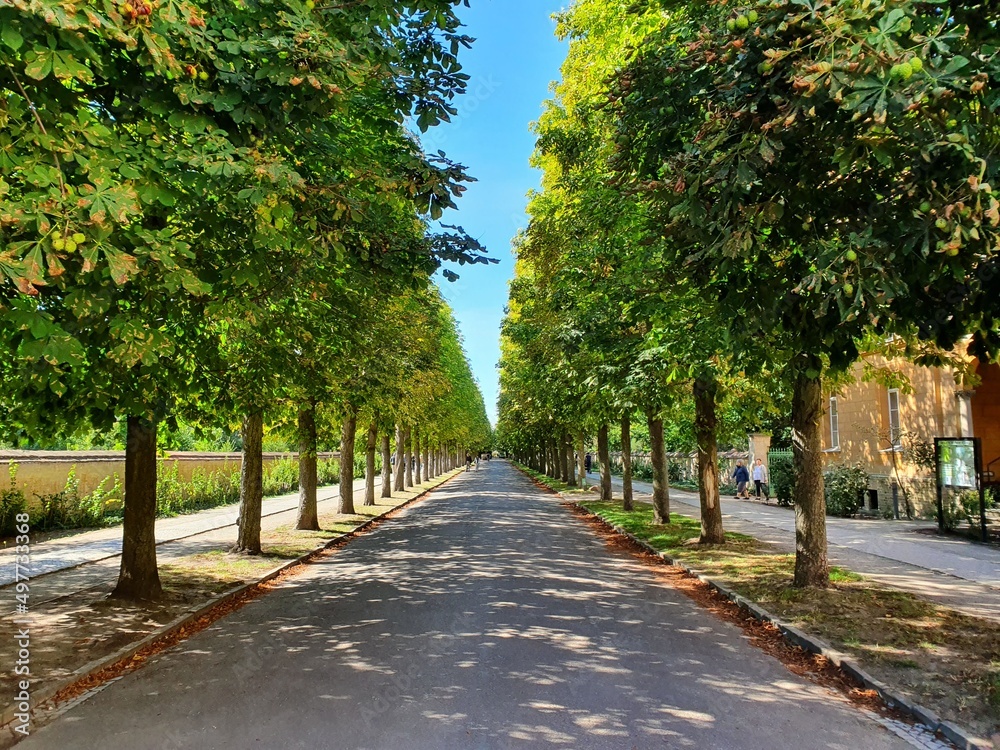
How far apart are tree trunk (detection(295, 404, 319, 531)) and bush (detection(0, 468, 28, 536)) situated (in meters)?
5.93

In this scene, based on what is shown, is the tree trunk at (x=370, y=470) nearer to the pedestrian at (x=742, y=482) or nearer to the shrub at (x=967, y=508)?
the pedestrian at (x=742, y=482)

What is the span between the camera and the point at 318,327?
31.9ft

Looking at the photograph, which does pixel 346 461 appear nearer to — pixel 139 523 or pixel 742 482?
pixel 139 523

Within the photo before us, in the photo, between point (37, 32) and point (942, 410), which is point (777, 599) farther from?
point (942, 410)

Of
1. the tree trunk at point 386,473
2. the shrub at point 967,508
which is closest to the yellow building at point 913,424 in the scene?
the shrub at point 967,508

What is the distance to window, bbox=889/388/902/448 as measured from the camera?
1897 centimetres

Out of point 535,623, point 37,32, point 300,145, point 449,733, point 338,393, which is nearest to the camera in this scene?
point 37,32

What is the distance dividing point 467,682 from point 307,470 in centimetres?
1159

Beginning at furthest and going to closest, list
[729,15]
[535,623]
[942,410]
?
[942,410] → [535,623] → [729,15]

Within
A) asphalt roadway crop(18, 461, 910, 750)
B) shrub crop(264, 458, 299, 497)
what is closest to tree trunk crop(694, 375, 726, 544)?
asphalt roadway crop(18, 461, 910, 750)

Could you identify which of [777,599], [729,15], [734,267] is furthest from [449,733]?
[729,15]

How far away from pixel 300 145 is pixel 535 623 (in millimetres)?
5559

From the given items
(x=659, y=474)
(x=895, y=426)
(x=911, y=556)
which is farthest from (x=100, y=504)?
(x=895, y=426)

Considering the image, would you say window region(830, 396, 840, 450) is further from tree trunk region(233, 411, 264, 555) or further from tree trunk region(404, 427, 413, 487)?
tree trunk region(404, 427, 413, 487)
